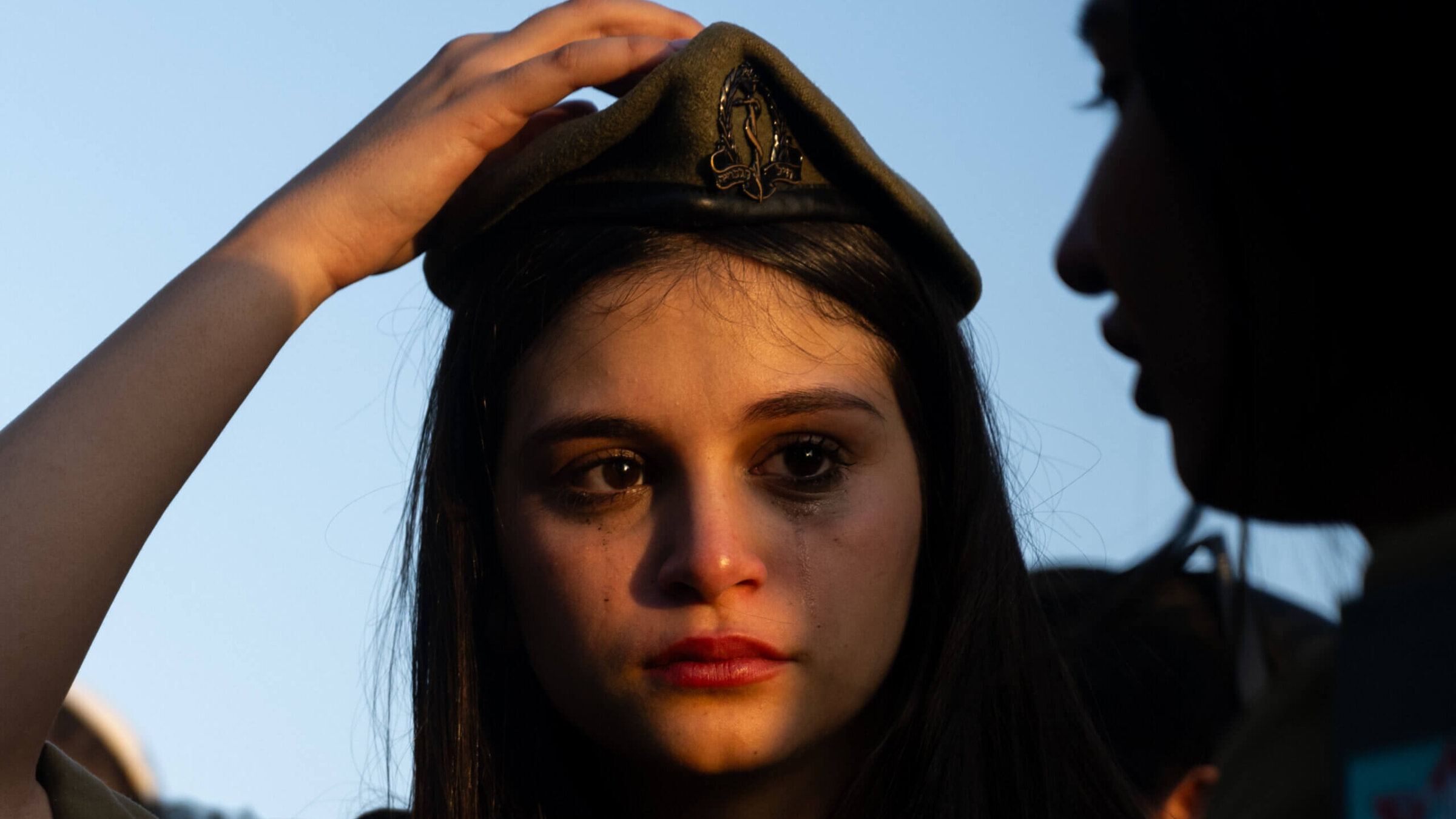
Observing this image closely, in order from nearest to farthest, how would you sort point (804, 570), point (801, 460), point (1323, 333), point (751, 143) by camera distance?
1. point (1323, 333)
2. point (804, 570)
3. point (801, 460)
4. point (751, 143)

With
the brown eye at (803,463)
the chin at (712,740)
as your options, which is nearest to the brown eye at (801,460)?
the brown eye at (803,463)

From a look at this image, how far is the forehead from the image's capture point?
2.39m

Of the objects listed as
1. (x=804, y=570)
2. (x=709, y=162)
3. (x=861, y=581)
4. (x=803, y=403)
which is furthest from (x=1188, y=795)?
(x=709, y=162)

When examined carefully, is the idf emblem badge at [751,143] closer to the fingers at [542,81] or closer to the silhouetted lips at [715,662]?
the fingers at [542,81]

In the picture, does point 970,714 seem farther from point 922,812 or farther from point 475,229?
point 475,229

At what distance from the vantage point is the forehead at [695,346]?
2389 mm

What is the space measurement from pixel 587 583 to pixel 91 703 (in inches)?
169

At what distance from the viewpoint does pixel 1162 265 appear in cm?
139

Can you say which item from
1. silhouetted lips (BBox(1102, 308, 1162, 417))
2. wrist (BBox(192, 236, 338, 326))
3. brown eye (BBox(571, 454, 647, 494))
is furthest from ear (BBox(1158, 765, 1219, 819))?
wrist (BBox(192, 236, 338, 326))

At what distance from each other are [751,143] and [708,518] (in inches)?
29.5

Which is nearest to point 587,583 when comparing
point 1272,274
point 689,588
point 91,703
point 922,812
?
point 689,588

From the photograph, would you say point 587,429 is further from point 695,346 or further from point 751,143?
point 751,143

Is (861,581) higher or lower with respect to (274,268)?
lower

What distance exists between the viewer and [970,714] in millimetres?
2561
